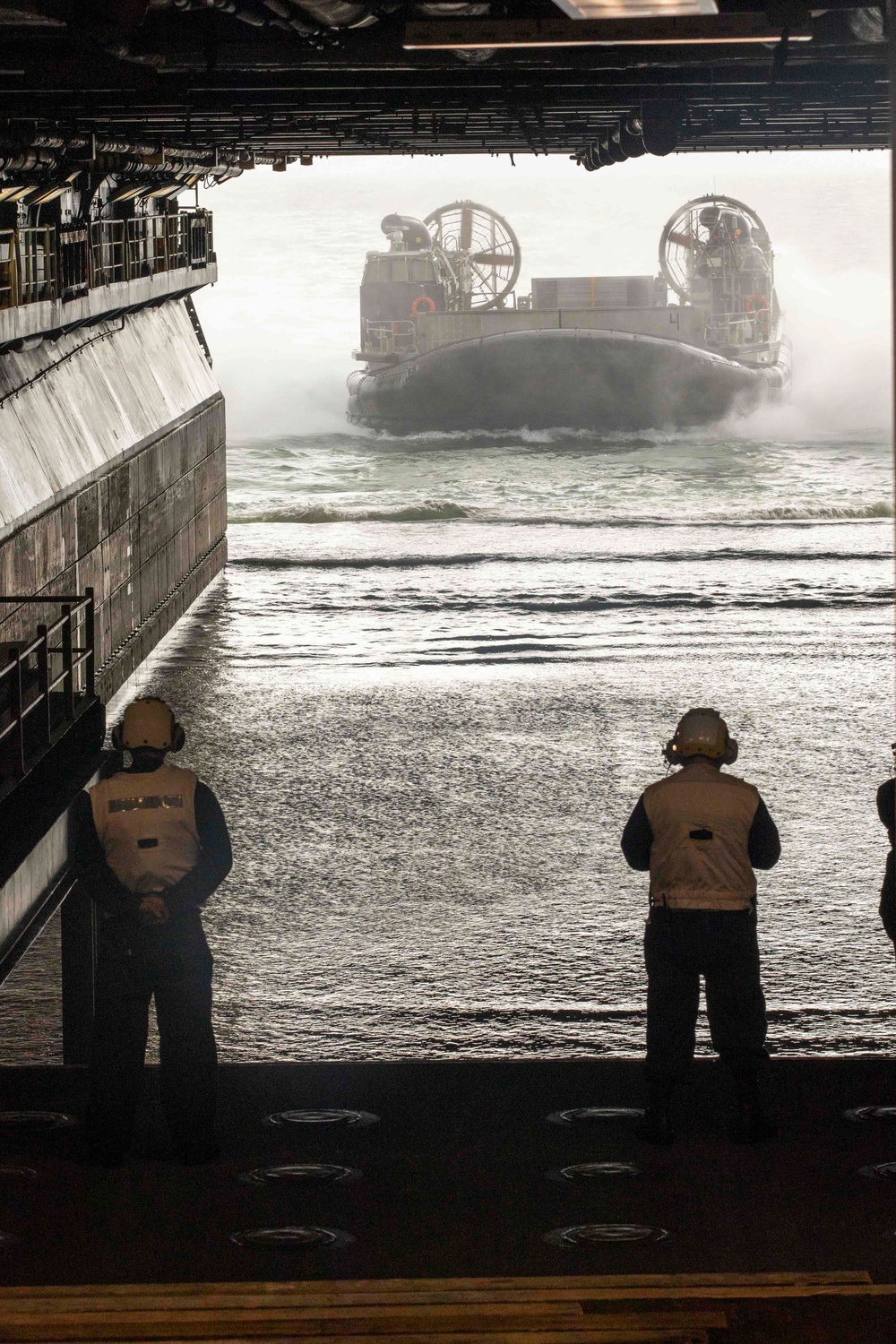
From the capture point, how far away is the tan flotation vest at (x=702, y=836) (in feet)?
16.6

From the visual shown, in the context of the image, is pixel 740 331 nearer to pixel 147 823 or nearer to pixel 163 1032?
pixel 147 823

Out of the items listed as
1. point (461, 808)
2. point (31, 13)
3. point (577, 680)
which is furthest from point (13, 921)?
point (577, 680)

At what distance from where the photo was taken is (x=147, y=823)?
A: 502cm

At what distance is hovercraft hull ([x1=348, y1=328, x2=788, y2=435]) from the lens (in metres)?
47.5

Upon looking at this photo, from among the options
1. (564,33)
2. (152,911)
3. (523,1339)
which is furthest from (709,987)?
(564,33)

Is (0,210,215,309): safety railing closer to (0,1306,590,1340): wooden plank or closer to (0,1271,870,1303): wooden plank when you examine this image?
(0,1271,870,1303): wooden plank

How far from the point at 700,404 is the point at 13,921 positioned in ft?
148

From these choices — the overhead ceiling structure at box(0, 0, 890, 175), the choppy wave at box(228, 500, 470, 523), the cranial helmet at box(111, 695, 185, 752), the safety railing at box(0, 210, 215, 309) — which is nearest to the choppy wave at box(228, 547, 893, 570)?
the safety railing at box(0, 210, 215, 309)

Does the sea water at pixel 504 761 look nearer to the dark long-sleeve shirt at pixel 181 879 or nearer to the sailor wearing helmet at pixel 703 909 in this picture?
the sailor wearing helmet at pixel 703 909

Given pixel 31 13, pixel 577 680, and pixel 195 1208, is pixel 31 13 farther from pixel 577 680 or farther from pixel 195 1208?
pixel 577 680

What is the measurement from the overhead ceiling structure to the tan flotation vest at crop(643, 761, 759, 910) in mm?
2483

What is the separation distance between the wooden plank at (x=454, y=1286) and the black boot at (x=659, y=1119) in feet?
3.56

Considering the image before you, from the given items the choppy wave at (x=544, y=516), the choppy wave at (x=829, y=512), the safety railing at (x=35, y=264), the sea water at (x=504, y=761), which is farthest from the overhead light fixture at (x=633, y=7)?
the choppy wave at (x=829, y=512)

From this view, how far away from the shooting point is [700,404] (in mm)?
49750
